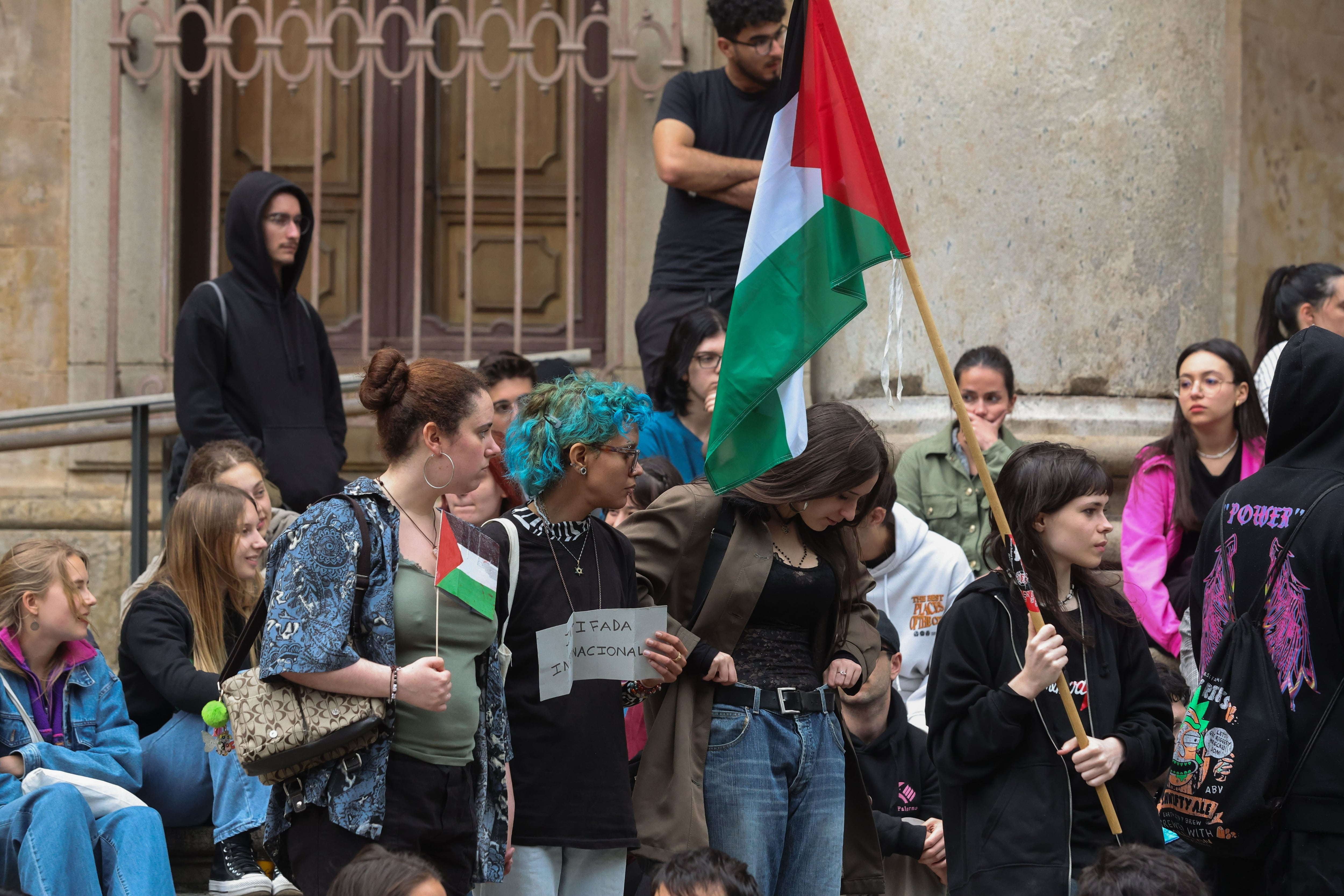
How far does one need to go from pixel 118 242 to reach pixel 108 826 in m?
4.06

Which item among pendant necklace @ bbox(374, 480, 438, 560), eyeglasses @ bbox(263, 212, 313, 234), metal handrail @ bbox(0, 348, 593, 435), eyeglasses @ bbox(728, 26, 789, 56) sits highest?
eyeglasses @ bbox(728, 26, 789, 56)

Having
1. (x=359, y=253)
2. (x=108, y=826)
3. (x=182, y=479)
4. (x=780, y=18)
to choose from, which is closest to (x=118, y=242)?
(x=359, y=253)

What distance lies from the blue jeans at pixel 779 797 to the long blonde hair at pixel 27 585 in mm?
1980

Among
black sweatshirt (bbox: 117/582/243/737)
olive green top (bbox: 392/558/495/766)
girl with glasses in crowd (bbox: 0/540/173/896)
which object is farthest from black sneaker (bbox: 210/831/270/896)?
olive green top (bbox: 392/558/495/766)

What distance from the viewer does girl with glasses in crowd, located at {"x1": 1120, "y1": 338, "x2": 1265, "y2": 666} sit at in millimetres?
5746

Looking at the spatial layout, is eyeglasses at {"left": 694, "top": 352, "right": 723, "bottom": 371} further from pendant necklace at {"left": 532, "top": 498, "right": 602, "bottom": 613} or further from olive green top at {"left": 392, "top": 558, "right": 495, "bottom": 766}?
olive green top at {"left": 392, "top": 558, "right": 495, "bottom": 766}

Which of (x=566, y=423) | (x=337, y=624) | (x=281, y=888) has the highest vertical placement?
(x=566, y=423)

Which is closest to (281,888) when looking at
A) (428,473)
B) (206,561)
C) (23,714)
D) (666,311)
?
(23,714)

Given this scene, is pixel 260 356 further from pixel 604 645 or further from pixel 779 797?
pixel 779 797

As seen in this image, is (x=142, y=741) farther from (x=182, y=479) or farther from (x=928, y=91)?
(x=928, y=91)

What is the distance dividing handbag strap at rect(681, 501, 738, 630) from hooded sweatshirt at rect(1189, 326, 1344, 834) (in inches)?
47.0

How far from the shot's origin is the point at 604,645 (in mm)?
3680

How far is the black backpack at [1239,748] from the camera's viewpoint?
146 inches

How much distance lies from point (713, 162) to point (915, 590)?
200cm
